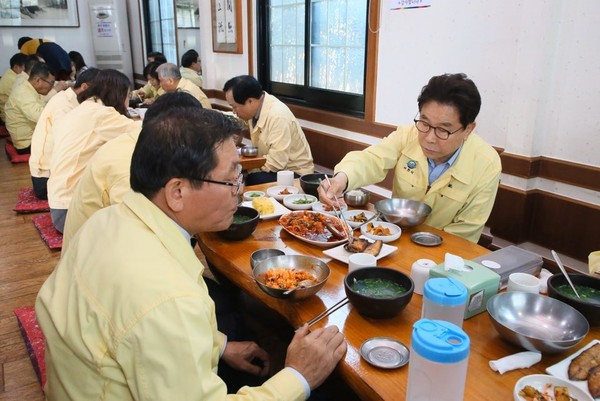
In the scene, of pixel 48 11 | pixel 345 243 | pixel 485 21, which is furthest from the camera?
pixel 48 11

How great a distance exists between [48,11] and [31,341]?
8.85 m

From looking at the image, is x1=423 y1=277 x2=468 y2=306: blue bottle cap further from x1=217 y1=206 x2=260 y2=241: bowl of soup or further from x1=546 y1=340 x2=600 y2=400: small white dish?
x1=217 y1=206 x2=260 y2=241: bowl of soup

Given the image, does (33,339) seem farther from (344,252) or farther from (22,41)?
(22,41)

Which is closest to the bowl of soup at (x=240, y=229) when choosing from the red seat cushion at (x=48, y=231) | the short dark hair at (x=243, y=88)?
the short dark hair at (x=243, y=88)

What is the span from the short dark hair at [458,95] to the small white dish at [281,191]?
0.90 meters

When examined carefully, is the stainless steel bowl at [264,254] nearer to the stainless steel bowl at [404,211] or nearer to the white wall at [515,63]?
the stainless steel bowl at [404,211]

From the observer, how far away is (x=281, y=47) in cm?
518

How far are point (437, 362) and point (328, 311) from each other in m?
0.51

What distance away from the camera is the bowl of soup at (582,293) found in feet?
4.24

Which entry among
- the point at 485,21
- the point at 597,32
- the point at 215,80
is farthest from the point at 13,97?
the point at 597,32

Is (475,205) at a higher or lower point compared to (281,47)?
lower

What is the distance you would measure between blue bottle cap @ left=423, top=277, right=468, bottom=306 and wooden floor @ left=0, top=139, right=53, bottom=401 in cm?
191

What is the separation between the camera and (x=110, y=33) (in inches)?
373

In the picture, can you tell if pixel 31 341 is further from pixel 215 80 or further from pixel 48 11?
pixel 48 11
